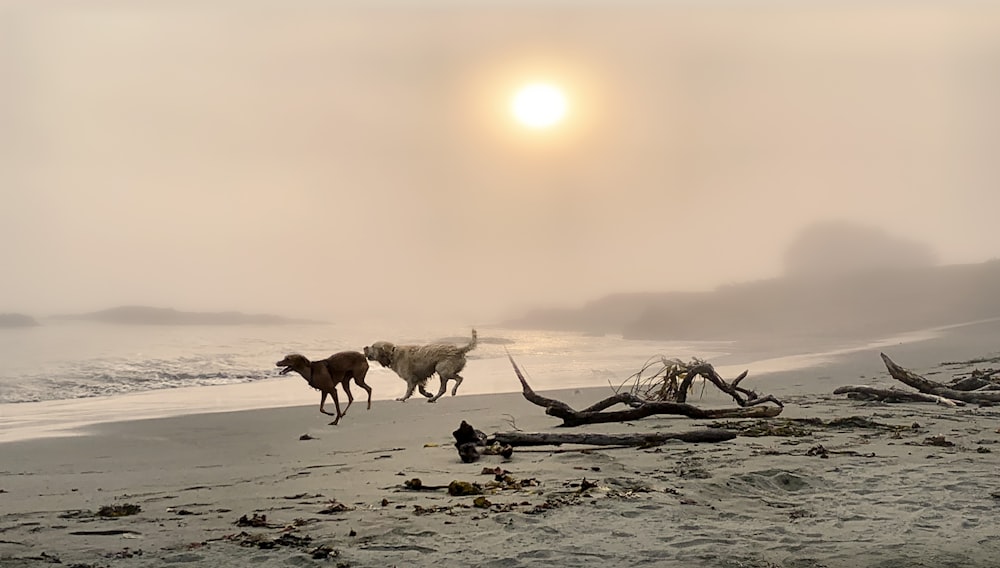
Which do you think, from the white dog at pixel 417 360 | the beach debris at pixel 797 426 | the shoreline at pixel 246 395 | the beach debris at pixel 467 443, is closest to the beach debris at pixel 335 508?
the beach debris at pixel 467 443

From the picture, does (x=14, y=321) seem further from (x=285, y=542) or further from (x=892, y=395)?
(x=892, y=395)

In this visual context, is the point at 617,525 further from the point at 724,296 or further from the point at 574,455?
the point at 724,296

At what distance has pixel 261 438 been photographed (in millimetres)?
3826

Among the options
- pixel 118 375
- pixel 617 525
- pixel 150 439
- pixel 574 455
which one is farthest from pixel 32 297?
pixel 617 525

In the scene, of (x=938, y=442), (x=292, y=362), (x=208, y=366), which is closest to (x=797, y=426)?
(x=938, y=442)

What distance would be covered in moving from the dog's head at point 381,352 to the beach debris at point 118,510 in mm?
2870

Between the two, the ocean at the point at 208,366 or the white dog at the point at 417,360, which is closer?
the ocean at the point at 208,366

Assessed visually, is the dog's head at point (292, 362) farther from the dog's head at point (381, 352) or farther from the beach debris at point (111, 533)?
the beach debris at point (111, 533)

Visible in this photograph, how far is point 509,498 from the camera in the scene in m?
2.38

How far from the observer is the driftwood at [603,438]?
10.6 feet

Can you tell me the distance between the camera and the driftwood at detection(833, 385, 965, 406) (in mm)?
4609

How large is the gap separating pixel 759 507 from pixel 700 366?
2.55m

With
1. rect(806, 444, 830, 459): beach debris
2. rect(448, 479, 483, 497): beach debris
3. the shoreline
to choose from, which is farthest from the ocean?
rect(806, 444, 830, 459): beach debris

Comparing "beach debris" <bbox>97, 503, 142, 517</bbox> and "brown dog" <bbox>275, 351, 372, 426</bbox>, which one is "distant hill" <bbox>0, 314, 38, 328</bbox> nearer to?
"brown dog" <bbox>275, 351, 372, 426</bbox>
